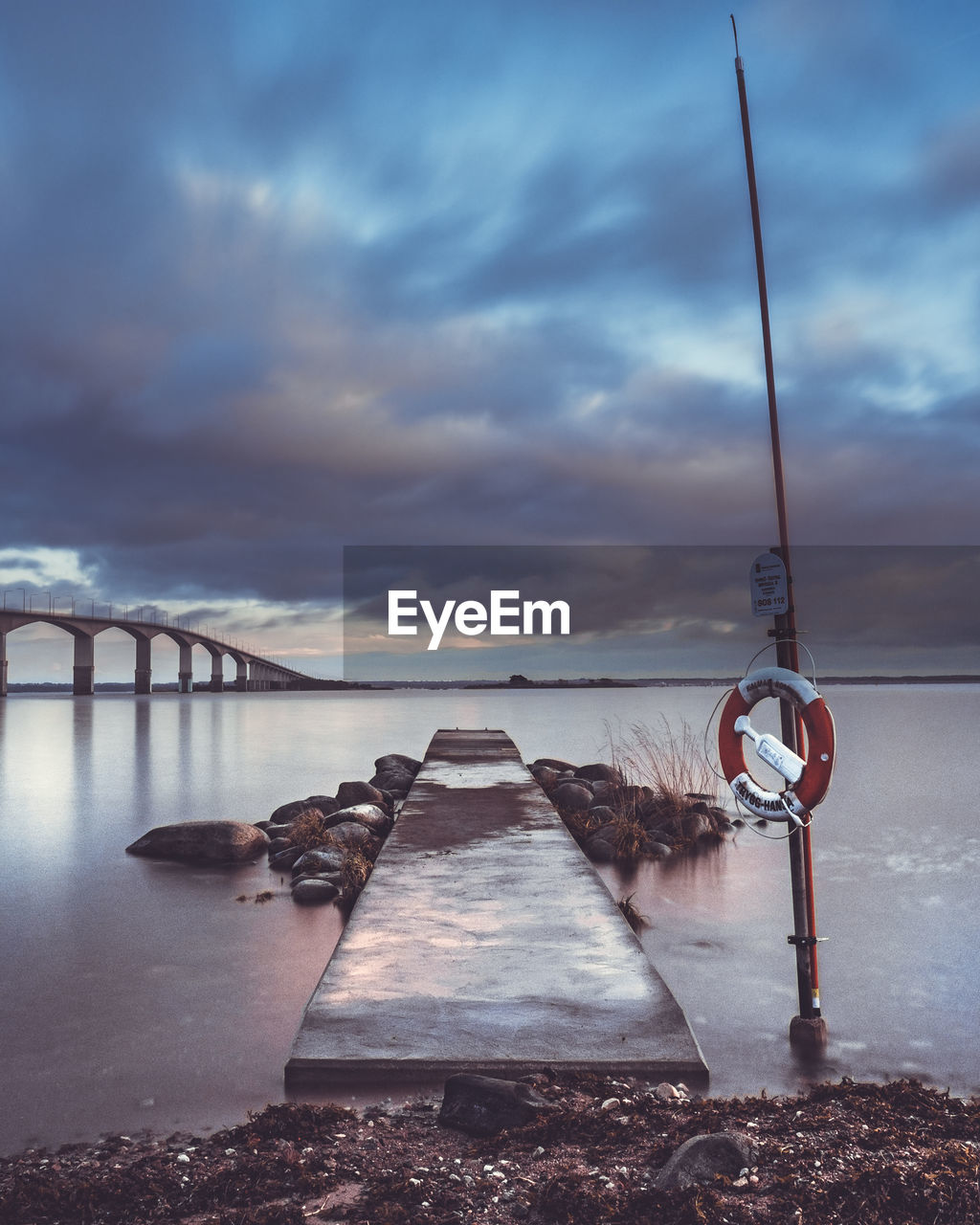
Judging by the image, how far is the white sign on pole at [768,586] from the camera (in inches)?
199

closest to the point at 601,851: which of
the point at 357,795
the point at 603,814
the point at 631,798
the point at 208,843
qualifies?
the point at 603,814

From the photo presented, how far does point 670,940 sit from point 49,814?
1326 centimetres

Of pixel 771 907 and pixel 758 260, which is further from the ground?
pixel 758 260

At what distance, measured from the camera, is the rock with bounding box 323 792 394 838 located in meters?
11.1

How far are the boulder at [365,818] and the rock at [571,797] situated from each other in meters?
3.11

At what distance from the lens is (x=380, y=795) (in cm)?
1423

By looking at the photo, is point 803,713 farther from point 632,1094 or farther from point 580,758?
point 580,758

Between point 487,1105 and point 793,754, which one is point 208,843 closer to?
point 793,754

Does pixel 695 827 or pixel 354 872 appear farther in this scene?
pixel 695 827

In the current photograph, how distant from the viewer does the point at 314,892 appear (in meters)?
8.67

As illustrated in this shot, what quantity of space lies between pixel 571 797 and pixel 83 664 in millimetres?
83529

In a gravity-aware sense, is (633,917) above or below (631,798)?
below

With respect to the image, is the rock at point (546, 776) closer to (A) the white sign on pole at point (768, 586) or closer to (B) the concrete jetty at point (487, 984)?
(B) the concrete jetty at point (487, 984)

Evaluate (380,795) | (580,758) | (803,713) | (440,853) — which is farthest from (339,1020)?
(580,758)
